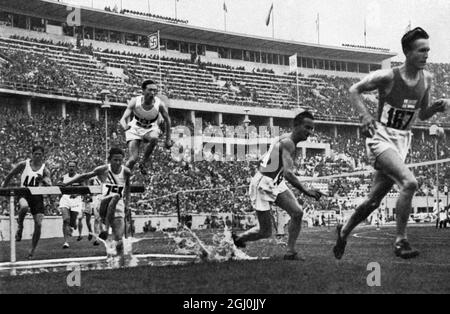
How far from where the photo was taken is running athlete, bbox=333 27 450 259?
264 inches

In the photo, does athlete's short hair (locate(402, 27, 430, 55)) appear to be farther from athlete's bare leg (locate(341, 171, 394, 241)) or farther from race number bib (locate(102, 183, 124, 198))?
race number bib (locate(102, 183, 124, 198))

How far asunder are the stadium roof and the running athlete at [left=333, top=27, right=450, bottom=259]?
127 feet

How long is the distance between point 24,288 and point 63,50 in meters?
38.7

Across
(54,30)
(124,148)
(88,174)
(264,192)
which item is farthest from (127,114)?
(54,30)

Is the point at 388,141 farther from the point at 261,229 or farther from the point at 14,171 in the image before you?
the point at 14,171

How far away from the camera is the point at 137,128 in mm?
10281

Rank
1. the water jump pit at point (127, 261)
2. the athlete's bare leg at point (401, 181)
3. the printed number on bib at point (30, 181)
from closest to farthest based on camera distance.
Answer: the athlete's bare leg at point (401, 181) → the water jump pit at point (127, 261) → the printed number on bib at point (30, 181)

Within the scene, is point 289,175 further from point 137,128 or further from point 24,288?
point 24,288

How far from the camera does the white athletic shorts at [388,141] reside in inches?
271

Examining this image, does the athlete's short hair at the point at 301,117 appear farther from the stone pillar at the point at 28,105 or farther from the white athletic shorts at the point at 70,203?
the stone pillar at the point at 28,105

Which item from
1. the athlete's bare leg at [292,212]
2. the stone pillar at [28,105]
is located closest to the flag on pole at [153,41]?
the stone pillar at [28,105]

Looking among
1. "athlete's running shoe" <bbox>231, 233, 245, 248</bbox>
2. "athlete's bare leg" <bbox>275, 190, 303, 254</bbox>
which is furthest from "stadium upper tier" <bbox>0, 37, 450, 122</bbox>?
"athlete's bare leg" <bbox>275, 190, 303, 254</bbox>

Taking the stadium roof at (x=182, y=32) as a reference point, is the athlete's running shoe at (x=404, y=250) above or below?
below

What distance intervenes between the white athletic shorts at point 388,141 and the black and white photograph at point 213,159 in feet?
0.06
